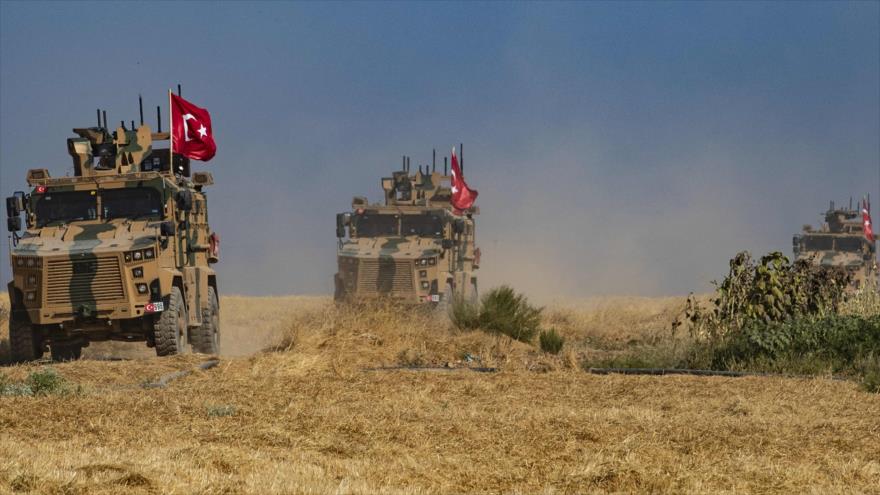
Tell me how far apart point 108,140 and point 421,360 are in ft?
21.7

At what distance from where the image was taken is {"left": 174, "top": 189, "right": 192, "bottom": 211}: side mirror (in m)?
18.5

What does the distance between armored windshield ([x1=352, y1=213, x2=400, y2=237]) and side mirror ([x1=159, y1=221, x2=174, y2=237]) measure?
410 inches

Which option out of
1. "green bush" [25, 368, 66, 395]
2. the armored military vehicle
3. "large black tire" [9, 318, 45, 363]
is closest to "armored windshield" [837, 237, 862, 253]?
the armored military vehicle

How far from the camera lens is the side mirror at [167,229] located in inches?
719

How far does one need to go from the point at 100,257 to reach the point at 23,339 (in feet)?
6.19

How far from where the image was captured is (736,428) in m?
9.99

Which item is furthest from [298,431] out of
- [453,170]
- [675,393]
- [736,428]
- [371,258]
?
[453,170]

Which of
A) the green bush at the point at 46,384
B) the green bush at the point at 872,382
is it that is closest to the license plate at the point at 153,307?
the green bush at the point at 46,384

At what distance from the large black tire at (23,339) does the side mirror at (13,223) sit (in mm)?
1345

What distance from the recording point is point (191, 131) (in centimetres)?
2206

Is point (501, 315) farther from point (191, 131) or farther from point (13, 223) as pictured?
point (13, 223)

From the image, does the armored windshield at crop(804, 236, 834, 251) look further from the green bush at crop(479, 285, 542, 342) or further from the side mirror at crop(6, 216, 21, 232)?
the side mirror at crop(6, 216, 21, 232)

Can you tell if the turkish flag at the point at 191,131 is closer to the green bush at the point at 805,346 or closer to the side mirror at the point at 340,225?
the side mirror at the point at 340,225

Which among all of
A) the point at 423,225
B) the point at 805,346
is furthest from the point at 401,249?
the point at 805,346
